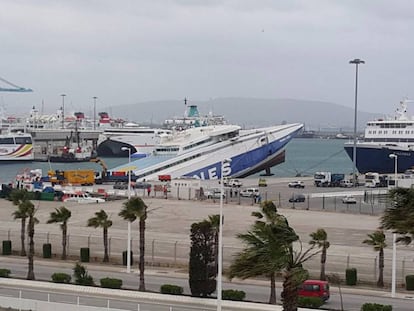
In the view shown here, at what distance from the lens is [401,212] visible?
14727mm

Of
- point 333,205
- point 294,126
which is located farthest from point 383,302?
→ point 294,126

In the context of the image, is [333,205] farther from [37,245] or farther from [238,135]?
[238,135]

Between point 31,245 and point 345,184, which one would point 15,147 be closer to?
point 345,184

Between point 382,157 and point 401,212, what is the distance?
2761 inches

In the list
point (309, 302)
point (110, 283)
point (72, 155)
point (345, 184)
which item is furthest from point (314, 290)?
point (72, 155)

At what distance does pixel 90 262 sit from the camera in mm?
30672

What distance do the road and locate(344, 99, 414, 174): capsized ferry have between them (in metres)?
56.3

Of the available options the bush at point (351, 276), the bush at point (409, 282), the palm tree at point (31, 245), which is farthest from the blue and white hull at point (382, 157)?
the palm tree at point (31, 245)

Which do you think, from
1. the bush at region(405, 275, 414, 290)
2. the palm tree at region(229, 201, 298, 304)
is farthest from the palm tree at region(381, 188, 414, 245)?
the bush at region(405, 275, 414, 290)

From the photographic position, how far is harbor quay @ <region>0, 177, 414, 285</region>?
1201 inches

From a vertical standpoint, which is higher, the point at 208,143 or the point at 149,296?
the point at 208,143

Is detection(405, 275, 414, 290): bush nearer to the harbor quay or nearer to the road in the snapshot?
the road

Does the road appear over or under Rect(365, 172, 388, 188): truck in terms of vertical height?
under

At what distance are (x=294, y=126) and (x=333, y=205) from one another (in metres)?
37.2
